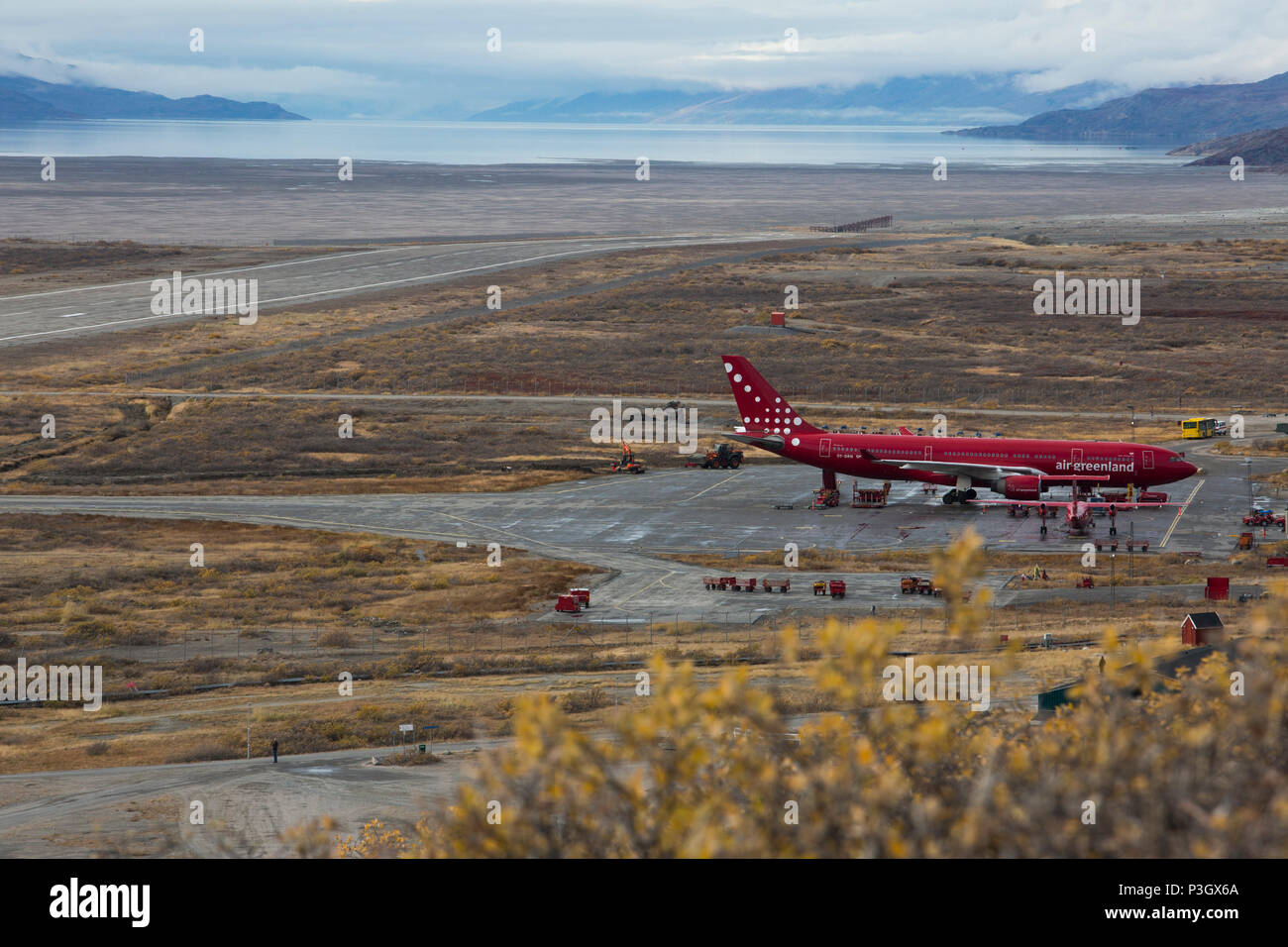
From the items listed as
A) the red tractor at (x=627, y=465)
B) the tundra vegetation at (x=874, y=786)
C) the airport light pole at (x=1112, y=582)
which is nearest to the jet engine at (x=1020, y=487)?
the airport light pole at (x=1112, y=582)

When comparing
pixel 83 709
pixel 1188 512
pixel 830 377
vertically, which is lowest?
pixel 83 709

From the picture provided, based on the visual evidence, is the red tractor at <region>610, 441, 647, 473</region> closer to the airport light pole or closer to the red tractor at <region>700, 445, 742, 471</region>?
the red tractor at <region>700, 445, 742, 471</region>

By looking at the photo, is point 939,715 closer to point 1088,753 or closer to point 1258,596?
point 1088,753

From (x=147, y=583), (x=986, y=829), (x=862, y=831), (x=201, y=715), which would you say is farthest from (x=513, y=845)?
(x=147, y=583)

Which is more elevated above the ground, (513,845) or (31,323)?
(31,323)

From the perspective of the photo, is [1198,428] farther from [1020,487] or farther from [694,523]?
[694,523]

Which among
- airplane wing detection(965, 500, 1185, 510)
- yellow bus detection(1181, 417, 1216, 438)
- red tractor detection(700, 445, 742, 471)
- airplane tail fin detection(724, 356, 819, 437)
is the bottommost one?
airplane wing detection(965, 500, 1185, 510)

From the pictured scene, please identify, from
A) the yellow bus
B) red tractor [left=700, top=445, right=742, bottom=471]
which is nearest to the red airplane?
red tractor [left=700, top=445, right=742, bottom=471]

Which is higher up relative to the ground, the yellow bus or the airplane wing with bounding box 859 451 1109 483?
the yellow bus
